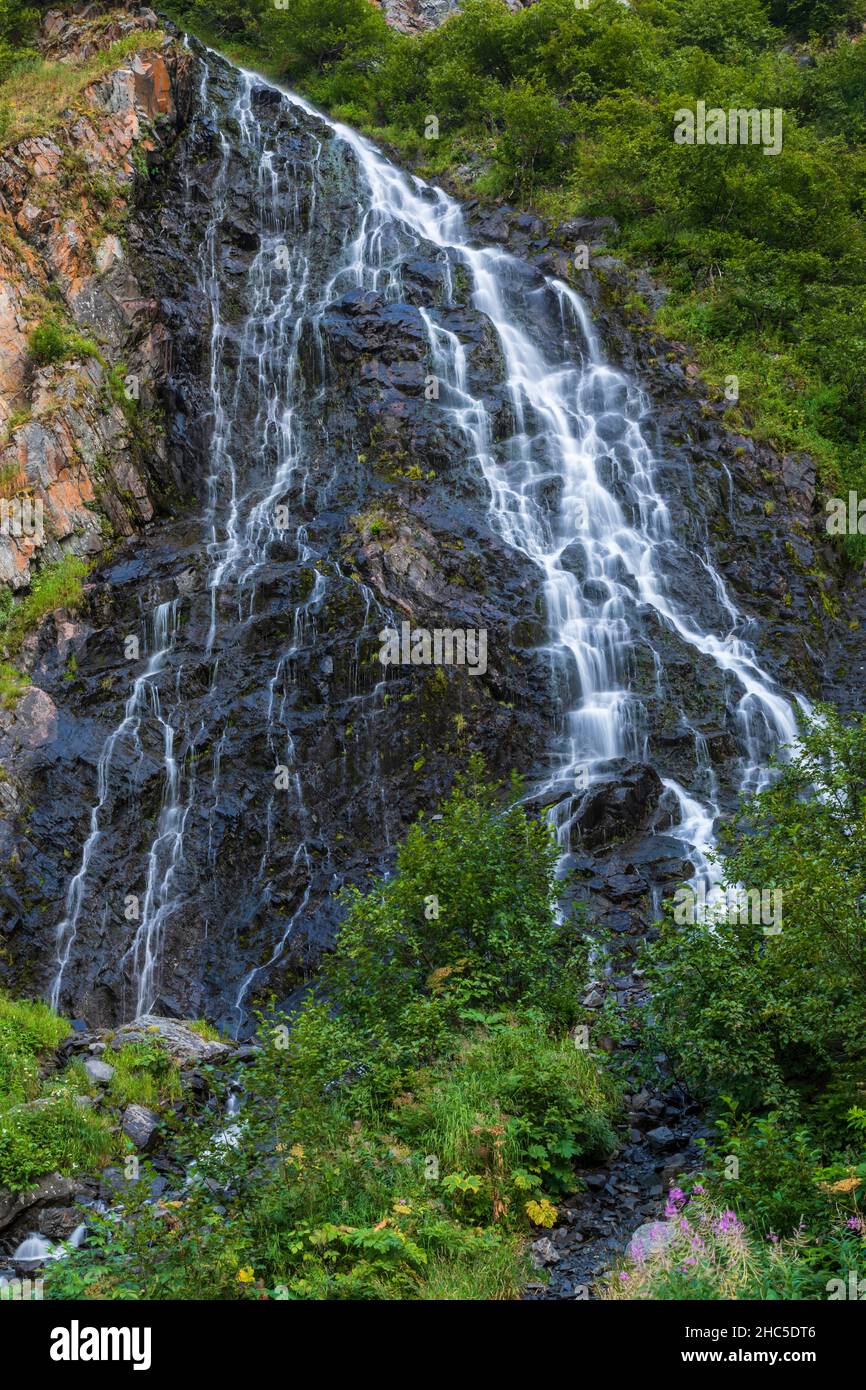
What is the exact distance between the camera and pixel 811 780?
1040 centimetres

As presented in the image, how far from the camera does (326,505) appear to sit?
20.3 meters

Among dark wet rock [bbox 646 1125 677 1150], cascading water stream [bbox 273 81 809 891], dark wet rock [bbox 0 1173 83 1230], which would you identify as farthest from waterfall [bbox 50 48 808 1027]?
dark wet rock [bbox 646 1125 677 1150]

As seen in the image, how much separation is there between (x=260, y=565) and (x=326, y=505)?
214cm

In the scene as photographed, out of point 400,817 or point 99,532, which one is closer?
point 400,817

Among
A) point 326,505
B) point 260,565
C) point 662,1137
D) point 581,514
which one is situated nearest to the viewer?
point 662,1137

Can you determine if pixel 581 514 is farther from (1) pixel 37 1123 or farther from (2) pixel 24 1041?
(1) pixel 37 1123

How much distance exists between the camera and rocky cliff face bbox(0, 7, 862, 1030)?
15102 millimetres

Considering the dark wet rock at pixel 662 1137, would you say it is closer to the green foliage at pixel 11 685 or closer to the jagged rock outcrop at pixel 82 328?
the green foliage at pixel 11 685

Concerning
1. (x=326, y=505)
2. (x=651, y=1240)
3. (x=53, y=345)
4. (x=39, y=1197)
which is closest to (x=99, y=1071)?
(x=39, y=1197)

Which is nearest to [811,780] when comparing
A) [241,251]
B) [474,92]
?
[241,251]

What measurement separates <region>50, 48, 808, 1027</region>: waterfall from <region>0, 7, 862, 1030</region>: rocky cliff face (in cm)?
9
